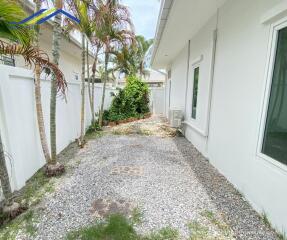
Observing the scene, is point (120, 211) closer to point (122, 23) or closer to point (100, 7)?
point (100, 7)

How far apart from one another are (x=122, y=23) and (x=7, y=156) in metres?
5.42

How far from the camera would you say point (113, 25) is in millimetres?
5898

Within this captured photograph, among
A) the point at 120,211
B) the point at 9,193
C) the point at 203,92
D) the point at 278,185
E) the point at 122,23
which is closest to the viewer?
the point at 278,185

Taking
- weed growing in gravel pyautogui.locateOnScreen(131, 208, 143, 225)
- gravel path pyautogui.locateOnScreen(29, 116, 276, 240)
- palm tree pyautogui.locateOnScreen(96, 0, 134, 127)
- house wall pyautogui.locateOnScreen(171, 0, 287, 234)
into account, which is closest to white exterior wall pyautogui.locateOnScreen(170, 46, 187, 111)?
palm tree pyautogui.locateOnScreen(96, 0, 134, 127)

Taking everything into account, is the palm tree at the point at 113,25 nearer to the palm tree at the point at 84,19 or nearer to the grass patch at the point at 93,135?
the palm tree at the point at 84,19

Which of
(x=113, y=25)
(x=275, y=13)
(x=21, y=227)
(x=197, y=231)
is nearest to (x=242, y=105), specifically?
(x=275, y=13)

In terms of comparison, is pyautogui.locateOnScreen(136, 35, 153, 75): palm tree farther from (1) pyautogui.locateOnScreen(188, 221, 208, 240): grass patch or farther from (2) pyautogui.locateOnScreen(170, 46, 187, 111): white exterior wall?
(1) pyautogui.locateOnScreen(188, 221, 208, 240): grass patch

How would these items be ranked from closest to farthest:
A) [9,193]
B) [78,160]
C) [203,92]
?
1. [9,193]
2. [78,160]
3. [203,92]

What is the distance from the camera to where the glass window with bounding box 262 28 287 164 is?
2037mm

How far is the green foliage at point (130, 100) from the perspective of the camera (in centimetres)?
980

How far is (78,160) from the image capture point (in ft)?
13.8

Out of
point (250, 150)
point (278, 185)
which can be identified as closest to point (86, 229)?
point (278, 185)

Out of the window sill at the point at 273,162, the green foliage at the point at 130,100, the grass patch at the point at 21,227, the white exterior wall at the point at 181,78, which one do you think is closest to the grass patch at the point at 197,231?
the window sill at the point at 273,162

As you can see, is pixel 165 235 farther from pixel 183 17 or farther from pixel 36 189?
pixel 183 17
